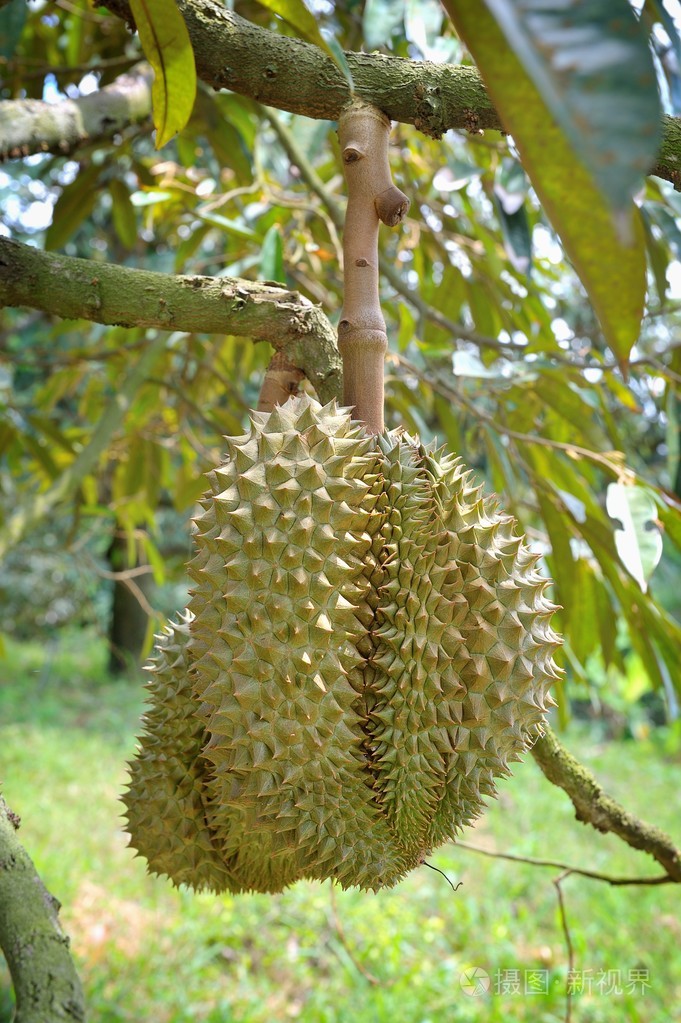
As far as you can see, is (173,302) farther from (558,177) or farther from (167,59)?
(558,177)

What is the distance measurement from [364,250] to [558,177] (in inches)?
21.5

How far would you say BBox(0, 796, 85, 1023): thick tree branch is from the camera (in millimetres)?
582

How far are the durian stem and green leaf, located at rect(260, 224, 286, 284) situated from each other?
571 millimetres

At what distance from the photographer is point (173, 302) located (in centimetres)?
88

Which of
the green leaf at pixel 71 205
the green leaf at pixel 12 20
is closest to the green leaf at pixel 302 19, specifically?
the green leaf at pixel 12 20

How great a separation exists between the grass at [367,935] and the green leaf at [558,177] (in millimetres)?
1806

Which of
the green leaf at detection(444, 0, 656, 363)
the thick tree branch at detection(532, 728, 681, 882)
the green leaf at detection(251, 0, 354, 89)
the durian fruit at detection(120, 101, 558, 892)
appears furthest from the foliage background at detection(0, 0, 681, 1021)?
the green leaf at detection(444, 0, 656, 363)

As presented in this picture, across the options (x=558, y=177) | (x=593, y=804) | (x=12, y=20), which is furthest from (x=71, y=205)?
(x=558, y=177)

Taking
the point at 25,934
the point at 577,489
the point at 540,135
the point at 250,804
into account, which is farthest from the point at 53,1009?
the point at 577,489

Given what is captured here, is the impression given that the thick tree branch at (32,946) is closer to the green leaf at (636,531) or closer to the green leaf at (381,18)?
the green leaf at (636,531)

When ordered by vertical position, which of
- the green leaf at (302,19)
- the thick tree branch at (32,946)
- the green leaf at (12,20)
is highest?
the green leaf at (302,19)

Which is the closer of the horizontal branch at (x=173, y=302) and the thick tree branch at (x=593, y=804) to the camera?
the horizontal branch at (x=173, y=302)

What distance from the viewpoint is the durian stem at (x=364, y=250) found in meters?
0.88

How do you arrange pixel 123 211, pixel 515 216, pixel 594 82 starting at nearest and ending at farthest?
1. pixel 594 82
2. pixel 515 216
3. pixel 123 211
